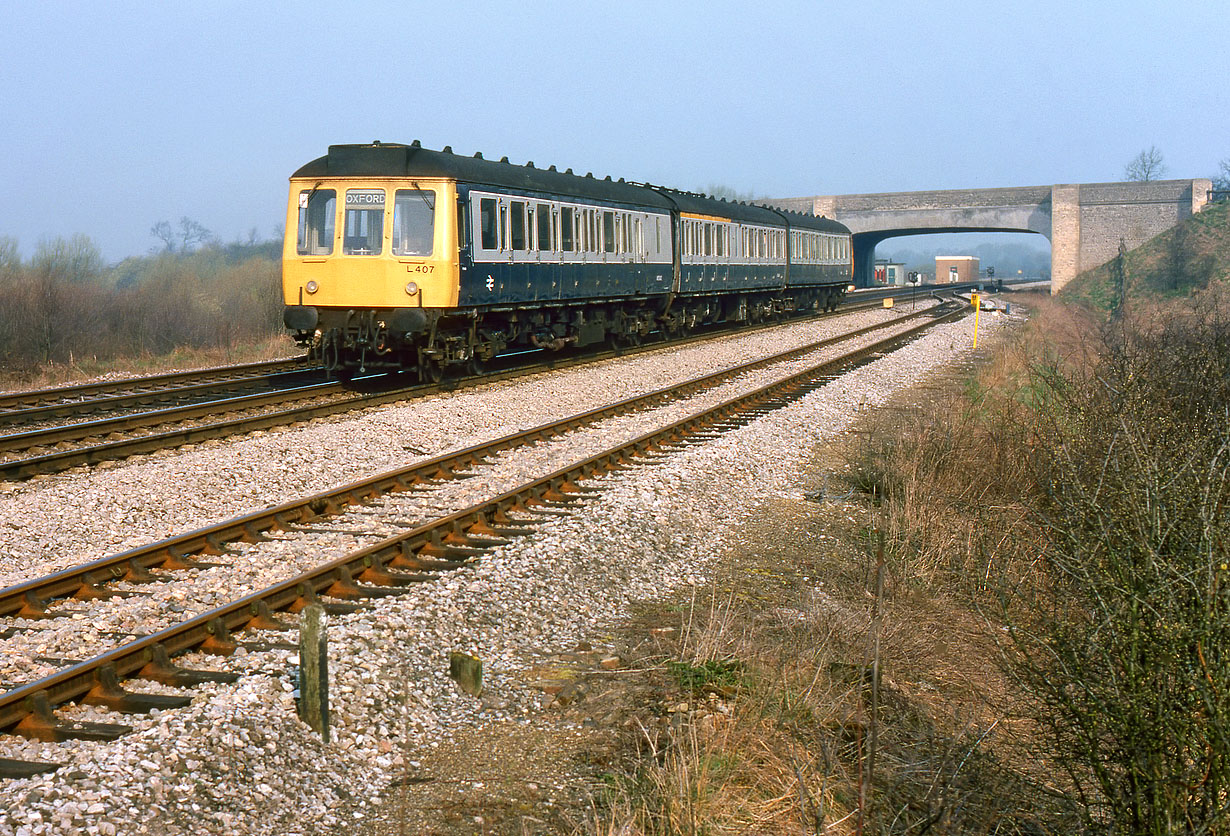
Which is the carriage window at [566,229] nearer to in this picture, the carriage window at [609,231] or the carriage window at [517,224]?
the carriage window at [517,224]

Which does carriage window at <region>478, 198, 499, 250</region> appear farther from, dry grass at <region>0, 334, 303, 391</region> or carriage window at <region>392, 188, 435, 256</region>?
Answer: dry grass at <region>0, 334, 303, 391</region>

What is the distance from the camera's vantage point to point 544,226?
1905 cm

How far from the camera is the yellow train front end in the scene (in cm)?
1584

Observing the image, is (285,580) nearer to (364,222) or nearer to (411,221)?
(411,221)

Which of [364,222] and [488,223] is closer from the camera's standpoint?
[364,222]

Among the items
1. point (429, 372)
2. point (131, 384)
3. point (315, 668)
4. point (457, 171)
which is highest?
point (457, 171)

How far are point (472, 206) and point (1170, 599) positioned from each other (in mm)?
13872

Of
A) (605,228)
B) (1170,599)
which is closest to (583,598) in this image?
(1170,599)

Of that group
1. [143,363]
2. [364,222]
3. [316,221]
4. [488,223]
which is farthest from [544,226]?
[143,363]

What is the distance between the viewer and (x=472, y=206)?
16484 millimetres

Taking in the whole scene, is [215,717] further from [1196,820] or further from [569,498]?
[569,498]

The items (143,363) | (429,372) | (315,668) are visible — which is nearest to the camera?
(315,668)

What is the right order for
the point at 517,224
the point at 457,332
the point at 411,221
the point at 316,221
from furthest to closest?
the point at 517,224, the point at 457,332, the point at 316,221, the point at 411,221

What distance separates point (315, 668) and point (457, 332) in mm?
12670
